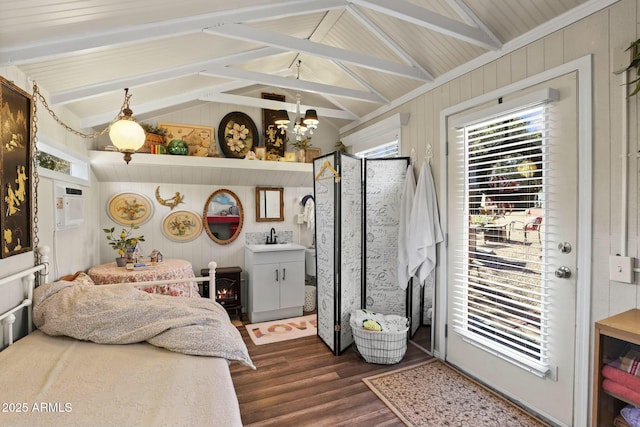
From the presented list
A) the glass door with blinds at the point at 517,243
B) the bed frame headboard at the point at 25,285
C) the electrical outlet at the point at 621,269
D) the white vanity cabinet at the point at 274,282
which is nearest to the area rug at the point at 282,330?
the white vanity cabinet at the point at 274,282

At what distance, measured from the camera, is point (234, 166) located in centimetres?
384

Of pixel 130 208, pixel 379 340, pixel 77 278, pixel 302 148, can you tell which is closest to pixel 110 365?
pixel 77 278

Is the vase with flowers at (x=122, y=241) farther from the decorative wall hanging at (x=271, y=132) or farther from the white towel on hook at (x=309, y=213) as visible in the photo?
the white towel on hook at (x=309, y=213)

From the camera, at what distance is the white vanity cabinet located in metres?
3.93

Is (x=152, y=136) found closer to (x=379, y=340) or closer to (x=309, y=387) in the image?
(x=309, y=387)

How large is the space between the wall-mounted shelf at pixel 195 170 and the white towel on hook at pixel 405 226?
4.88 feet

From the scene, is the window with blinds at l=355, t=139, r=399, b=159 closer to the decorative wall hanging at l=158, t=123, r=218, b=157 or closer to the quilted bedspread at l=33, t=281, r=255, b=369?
the decorative wall hanging at l=158, t=123, r=218, b=157

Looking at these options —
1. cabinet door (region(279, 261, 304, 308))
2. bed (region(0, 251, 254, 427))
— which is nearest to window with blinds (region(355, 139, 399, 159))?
cabinet door (region(279, 261, 304, 308))

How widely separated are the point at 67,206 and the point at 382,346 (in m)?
2.91

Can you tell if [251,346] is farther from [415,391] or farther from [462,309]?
[462,309]

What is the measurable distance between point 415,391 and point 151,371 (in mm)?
1874

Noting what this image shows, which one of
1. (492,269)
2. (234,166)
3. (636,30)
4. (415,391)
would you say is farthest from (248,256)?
(636,30)

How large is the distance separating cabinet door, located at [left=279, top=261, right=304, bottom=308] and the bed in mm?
1743

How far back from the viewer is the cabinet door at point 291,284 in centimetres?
405
